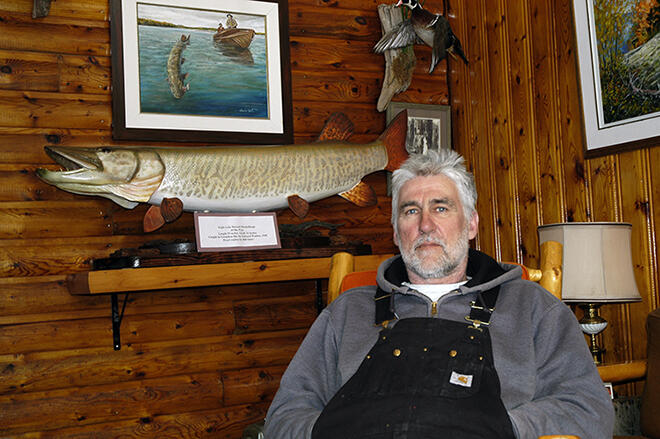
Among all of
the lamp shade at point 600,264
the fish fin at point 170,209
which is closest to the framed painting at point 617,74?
the lamp shade at point 600,264

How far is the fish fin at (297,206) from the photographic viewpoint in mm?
2474

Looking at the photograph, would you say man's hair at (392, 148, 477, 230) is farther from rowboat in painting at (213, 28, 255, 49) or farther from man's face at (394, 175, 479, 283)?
rowboat in painting at (213, 28, 255, 49)

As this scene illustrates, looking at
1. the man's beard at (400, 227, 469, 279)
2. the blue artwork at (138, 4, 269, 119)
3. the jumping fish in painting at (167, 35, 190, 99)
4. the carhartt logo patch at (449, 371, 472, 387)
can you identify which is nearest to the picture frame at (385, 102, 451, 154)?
the blue artwork at (138, 4, 269, 119)

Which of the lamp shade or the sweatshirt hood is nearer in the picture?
the sweatshirt hood

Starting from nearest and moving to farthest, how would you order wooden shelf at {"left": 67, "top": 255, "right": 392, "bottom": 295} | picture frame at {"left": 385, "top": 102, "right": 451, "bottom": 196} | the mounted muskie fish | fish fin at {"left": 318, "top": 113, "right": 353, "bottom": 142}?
wooden shelf at {"left": 67, "top": 255, "right": 392, "bottom": 295} → the mounted muskie fish → fish fin at {"left": 318, "top": 113, "right": 353, "bottom": 142} → picture frame at {"left": 385, "top": 102, "right": 451, "bottom": 196}

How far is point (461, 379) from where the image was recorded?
1248mm

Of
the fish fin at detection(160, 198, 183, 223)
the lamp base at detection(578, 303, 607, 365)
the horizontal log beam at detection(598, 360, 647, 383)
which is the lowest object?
the horizontal log beam at detection(598, 360, 647, 383)

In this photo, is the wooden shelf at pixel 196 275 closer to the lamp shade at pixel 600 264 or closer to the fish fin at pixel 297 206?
the fish fin at pixel 297 206

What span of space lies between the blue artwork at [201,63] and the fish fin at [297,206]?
1.41 feet

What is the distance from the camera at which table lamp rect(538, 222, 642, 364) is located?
1878 millimetres

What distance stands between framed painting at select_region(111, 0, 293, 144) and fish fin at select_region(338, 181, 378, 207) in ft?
1.17

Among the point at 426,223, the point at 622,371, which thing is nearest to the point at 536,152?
the point at 622,371

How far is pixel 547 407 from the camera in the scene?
121cm

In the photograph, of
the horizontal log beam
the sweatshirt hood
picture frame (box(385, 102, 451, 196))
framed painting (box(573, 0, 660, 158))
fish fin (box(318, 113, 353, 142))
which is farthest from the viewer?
picture frame (box(385, 102, 451, 196))
